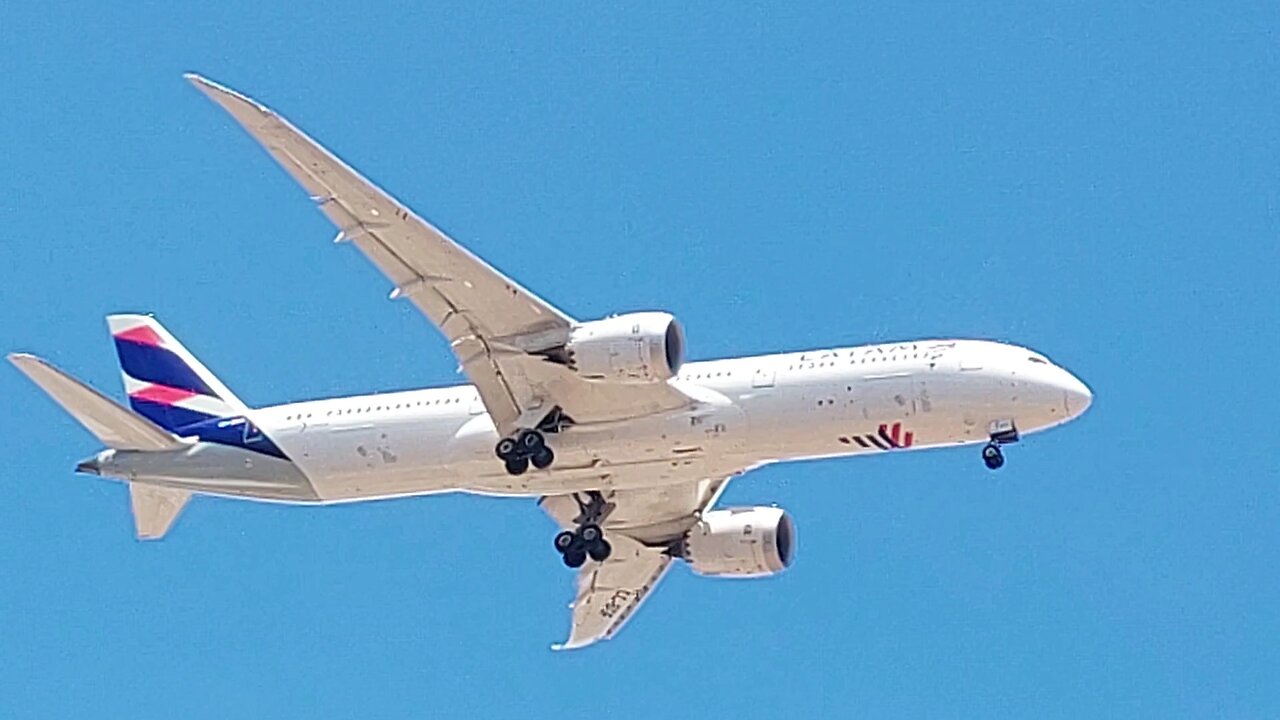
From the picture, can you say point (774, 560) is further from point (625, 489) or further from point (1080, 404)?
point (1080, 404)

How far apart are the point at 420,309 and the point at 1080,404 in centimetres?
1372

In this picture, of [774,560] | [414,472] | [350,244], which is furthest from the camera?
[774,560]

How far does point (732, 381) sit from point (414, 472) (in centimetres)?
735

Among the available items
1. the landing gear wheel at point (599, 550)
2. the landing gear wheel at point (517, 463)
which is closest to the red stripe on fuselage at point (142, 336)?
the landing gear wheel at point (517, 463)

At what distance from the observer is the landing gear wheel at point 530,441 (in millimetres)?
55250

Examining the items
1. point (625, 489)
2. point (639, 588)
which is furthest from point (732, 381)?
point (639, 588)

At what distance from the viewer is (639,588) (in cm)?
6488

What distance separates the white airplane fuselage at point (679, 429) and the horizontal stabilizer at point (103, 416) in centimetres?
32

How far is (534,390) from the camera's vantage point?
182ft

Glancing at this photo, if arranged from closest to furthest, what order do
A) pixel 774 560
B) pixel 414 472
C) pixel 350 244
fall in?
1. pixel 350 244
2. pixel 414 472
3. pixel 774 560

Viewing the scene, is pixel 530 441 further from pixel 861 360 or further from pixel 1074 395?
pixel 1074 395

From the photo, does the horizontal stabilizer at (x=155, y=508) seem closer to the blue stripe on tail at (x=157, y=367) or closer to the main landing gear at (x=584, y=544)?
the blue stripe on tail at (x=157, y=367)

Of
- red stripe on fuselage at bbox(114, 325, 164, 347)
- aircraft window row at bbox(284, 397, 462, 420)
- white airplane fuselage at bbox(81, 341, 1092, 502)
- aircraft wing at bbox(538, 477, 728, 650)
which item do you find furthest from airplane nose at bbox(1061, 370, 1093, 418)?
red stripe on fuselage at bbox(114, 325, 164, 347)

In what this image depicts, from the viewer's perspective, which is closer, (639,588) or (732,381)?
(732,381)
